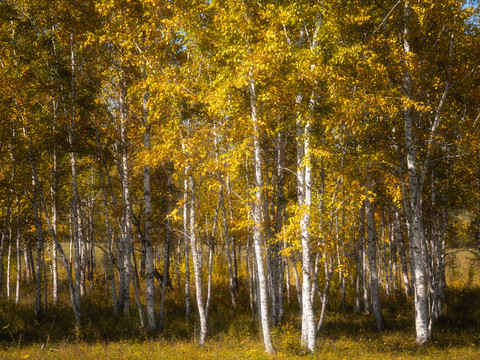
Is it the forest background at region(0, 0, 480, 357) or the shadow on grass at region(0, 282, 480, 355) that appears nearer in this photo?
the forest background at region(0, 0, 480, 357)

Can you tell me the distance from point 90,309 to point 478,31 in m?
19.8

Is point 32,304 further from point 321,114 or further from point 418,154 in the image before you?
point 418,154

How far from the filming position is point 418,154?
511 inches

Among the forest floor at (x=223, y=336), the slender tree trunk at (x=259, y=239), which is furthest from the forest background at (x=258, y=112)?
the forest floor at (x=223, y=336)

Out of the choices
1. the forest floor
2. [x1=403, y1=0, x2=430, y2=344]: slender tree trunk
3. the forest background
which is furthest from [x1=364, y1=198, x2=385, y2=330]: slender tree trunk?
[x1=403, y1=0, x2=430, y2=344]: slender tree trunk

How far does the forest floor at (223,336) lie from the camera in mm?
9055

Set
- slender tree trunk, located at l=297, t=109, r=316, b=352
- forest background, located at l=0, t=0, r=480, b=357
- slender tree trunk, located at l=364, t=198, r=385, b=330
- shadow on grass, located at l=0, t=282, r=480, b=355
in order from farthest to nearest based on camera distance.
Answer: slender tree trunk, located at l=364, t=198, r=385, b=330 → shadow on grass, located at l=0, t=282, r=480, b=355 → forest background, located at l=0, t=0, r=480, b=357 → slender tree trunk, located at l=297, t=109, r=316, b=352

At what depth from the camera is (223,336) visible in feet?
39.1

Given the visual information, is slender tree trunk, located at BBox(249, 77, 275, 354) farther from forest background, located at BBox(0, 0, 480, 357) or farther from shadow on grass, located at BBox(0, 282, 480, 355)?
shadow on grass, located at BBox(0, 282, 480, 355)

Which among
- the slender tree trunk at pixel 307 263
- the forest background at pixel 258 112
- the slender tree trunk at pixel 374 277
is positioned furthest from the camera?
the slender tree trunk at pixel 374 277

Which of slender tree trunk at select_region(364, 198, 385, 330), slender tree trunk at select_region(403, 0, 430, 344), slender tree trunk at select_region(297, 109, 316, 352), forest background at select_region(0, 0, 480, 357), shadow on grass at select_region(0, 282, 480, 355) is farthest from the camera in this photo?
slender tree trunk at select_region(364, 198, 385, 330)

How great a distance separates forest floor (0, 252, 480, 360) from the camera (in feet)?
29.7

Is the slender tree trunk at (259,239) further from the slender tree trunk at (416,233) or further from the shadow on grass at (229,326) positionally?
the slender tree trunk at (416,233)

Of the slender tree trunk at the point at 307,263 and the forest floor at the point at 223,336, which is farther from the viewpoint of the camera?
the forest floor at the point at 223,336
